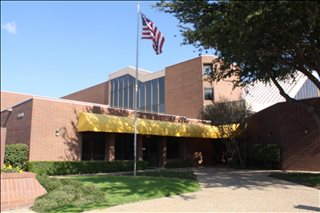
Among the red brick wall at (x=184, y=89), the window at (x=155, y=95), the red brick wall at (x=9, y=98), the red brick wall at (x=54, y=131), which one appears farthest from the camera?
the red brick wall at (x=9, y=98)

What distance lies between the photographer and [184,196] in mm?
12727

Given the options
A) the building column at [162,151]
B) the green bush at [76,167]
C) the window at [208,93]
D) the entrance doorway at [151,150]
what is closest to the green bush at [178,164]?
the building column at [162,151]

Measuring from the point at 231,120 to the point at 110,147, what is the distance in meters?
10.2

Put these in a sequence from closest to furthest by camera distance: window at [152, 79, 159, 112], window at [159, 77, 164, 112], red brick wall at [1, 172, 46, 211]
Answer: red brick wall at [1, 172, 46, 211]
window at [159, 77, 164, 112]
window at [152, 79, 159, 112]

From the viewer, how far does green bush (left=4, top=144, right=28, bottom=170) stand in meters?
21.3

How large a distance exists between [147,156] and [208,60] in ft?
51.8

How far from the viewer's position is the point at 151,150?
29.8 m

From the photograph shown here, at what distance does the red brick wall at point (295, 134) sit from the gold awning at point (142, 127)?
5.57m

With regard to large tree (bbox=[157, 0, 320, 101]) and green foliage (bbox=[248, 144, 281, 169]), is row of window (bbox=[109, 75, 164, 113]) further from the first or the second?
large tree (bbox=[157, 0, 320, 101])

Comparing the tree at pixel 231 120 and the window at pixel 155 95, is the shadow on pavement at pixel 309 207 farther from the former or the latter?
the window at pixel 155 95

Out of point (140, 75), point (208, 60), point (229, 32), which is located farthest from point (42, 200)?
point (140, 75)

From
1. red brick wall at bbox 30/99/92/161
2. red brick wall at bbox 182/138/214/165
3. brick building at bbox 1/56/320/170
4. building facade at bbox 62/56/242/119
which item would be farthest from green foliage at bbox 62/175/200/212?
building facade at bbox 62/56/242/119

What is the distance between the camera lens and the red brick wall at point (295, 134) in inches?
933

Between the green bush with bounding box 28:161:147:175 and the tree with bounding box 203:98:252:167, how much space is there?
26.0 ft
